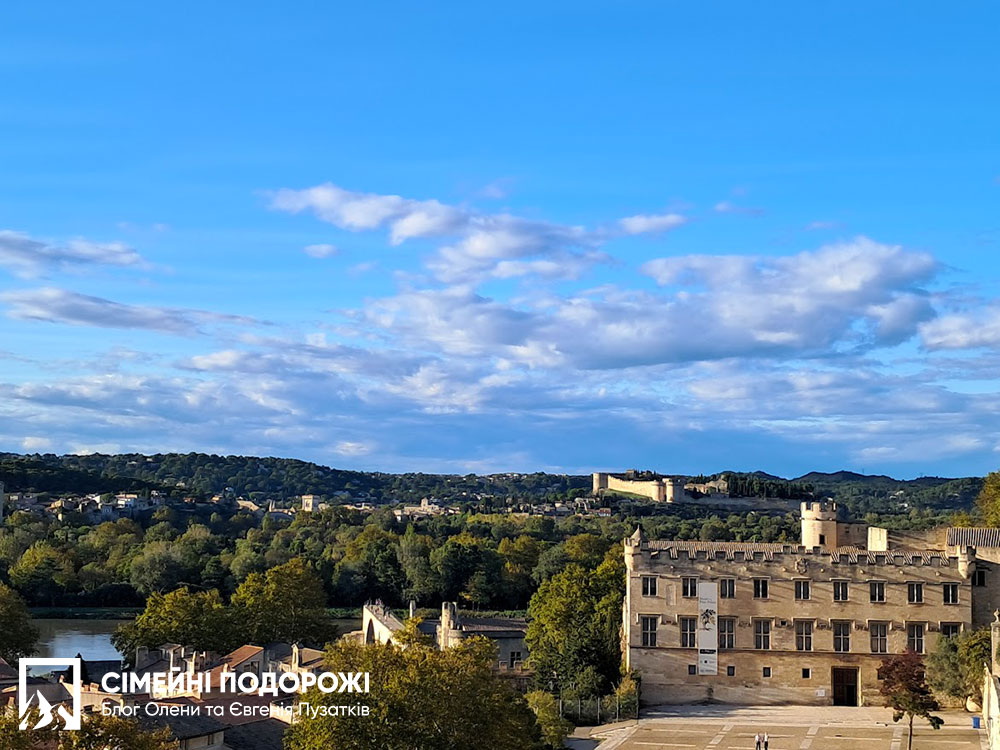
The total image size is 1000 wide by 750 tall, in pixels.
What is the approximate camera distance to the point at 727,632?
5109cm

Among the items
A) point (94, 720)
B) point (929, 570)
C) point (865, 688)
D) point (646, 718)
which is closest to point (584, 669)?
point (646, 718)

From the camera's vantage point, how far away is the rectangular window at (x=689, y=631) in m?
51.4

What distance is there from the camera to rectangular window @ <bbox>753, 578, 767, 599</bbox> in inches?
2010

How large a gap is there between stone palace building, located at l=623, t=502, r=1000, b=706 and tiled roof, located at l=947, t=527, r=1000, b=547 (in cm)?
97

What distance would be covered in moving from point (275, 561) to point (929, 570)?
235ft

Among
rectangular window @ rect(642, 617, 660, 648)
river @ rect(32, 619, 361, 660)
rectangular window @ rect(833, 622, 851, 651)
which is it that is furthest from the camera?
river @ rect(32, 619, 361, 660)

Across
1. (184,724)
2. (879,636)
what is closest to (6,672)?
(184,724)

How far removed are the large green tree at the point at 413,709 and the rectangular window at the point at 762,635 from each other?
19.7 metres

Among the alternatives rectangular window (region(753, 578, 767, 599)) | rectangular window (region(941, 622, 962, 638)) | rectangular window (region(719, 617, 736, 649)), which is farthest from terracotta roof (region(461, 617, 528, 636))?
rectangular window (region(941, 622, 962, 638))

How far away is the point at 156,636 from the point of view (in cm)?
6169

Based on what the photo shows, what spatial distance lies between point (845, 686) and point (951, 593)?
18.9 ft

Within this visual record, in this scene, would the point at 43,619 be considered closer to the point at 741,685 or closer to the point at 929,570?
the point at 741,685

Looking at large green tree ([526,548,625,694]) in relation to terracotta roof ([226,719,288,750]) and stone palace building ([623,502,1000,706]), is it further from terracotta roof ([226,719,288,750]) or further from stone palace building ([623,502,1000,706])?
terracotta roof ([226,719,288,750])

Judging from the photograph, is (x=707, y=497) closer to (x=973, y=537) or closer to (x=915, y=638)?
(x=973, y=537)
